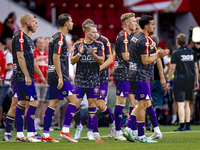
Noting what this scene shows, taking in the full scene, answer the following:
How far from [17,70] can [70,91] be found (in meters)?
0.97

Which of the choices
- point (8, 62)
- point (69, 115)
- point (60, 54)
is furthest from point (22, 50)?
point (8, 62)

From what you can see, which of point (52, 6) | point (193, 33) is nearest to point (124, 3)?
point (52, 6)

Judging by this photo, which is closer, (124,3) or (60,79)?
(60,79)

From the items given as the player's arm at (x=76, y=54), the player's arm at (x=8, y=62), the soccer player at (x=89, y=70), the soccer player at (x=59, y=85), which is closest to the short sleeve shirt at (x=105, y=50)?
the soccer player at (x=89, y=70)

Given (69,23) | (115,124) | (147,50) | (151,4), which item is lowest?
(115,124)

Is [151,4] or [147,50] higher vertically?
[151,4]

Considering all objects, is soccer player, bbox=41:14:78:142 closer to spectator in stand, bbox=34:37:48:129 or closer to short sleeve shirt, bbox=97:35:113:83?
short sleeve shirt, bbox=97:35:113:83

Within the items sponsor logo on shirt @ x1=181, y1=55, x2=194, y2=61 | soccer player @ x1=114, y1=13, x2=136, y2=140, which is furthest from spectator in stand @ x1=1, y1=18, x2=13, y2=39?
soccer player @ x1=114, y1=13, x2=136, y2=140

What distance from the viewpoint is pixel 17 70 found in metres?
7.34

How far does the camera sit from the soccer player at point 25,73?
7254 mm

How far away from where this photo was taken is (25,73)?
23.7ft

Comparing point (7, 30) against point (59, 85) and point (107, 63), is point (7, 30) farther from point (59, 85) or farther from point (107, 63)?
point (59, 85)

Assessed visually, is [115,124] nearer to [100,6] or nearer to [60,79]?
[60,79]

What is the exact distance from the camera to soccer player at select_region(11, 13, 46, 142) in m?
7.25
